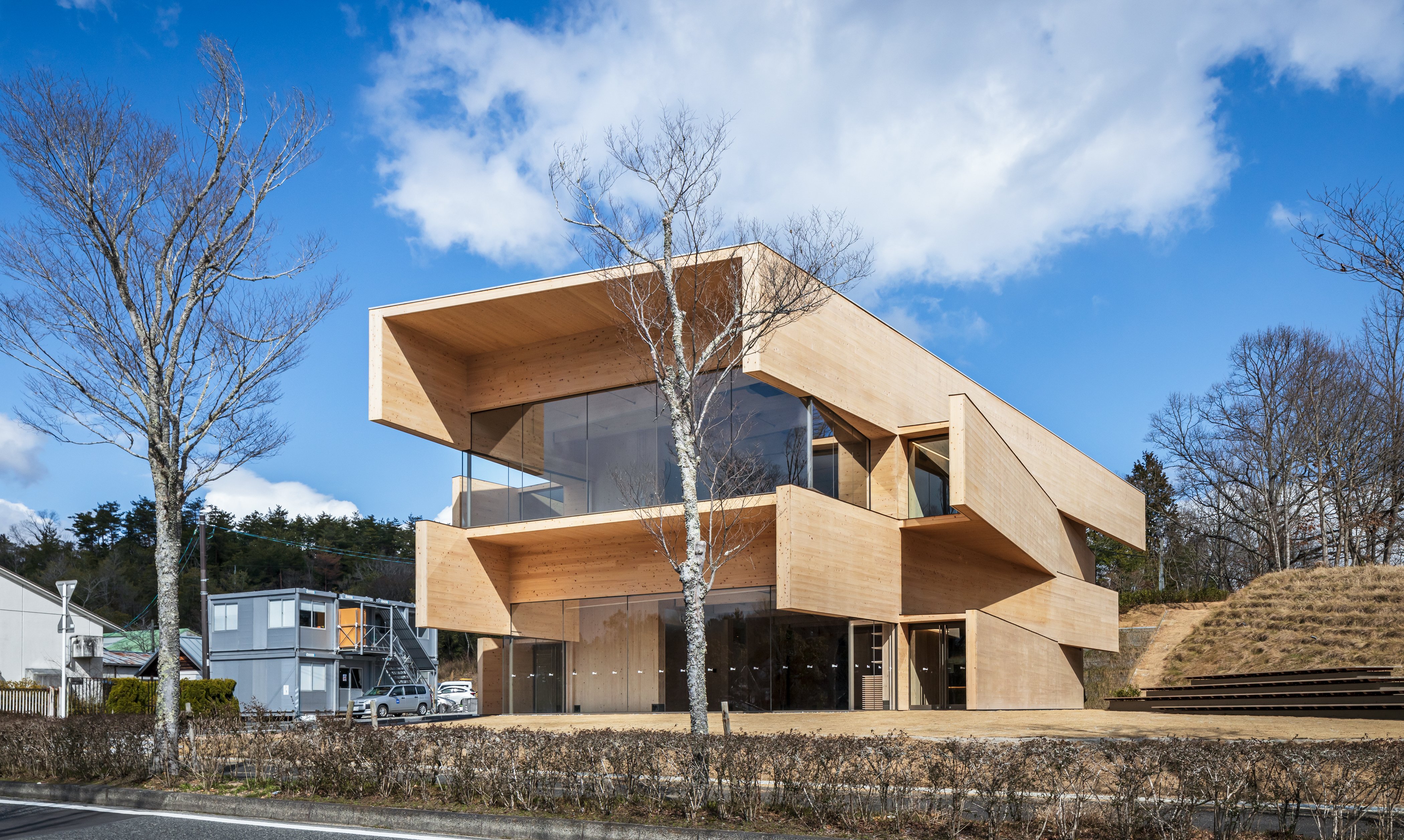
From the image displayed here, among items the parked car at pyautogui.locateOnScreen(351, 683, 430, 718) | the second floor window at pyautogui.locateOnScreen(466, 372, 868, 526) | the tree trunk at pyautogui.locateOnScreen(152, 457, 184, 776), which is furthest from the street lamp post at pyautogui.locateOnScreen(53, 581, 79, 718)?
the parked car at pyautogui.locateOnScreen(351, 683, 430, 718)

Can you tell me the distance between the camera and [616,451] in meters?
25.7

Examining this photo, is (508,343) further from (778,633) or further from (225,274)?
(225,274)

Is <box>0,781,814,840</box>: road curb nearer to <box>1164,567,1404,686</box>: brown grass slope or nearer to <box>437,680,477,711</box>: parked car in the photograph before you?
<box>1164,567,1404,686</box>: brown grass slope

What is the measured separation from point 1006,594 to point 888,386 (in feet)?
29.1

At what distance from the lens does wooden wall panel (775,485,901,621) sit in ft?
70.4

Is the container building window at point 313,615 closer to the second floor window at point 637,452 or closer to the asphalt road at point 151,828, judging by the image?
the second floor window at point 637,452

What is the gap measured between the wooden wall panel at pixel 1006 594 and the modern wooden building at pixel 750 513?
12 centimetres

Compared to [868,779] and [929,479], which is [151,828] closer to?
[868,779]

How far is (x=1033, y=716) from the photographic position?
65.5 feet

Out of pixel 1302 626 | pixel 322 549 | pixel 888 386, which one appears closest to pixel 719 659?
pixel 888 386

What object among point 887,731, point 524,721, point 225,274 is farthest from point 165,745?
point 524,721

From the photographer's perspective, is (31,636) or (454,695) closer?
(31,636)

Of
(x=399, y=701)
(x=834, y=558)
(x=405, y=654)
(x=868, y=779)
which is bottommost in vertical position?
(x=399, y=701)

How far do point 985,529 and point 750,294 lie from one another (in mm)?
11645
